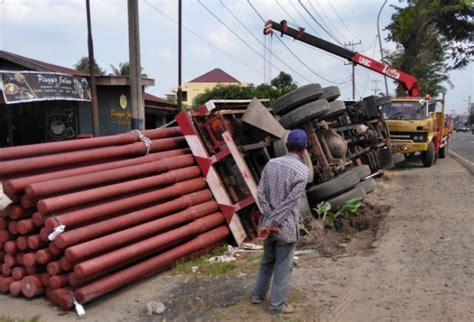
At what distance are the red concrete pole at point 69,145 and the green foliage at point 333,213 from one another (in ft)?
8.91

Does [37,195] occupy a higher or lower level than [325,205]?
higher

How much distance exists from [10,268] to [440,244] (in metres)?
5.20

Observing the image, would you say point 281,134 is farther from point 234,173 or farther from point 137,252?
point 137,252

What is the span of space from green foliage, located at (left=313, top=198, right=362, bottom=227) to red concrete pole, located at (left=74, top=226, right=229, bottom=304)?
1.68 meters

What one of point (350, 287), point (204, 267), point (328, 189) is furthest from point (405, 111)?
point (350, 287)

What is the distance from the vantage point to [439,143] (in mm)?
18625

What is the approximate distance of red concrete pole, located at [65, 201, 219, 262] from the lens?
5034 millimetres

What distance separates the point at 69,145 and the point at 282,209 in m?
3.02

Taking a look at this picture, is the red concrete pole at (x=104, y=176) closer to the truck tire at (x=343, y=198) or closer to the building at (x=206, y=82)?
the truck tire at (x=343, y=198)

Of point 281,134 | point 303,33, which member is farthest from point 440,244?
point 303,33

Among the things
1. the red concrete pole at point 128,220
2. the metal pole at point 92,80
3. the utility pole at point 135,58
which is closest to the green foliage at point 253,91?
the metal pole at point 92,80

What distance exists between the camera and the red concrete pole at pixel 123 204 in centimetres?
516

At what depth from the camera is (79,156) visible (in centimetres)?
607

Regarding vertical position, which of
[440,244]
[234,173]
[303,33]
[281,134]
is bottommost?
[440,244]
